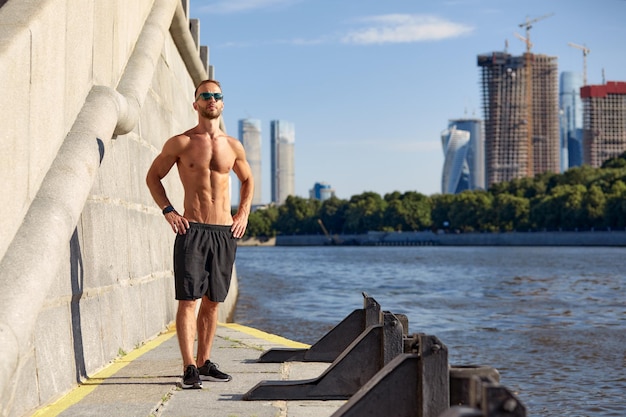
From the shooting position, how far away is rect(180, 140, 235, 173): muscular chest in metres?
6.30

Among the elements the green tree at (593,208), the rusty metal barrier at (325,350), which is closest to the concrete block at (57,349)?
the rusty metal barrier at (325,350)

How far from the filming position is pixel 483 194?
161250 mm

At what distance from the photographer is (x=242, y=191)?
6887 millimetres

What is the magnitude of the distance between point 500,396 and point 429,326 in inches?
618

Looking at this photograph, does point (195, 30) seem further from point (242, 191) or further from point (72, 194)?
point (72, 194)

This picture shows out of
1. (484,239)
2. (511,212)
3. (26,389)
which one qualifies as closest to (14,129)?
(26,389)

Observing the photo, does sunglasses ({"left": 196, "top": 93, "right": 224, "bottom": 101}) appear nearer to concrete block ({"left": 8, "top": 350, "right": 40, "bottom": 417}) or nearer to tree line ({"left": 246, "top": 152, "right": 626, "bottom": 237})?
concrete block ({"left": 8, "top": 350, "right": 40, "bottom": 417})

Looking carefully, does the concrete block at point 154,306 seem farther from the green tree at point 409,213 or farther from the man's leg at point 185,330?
the green tree at point 409,213

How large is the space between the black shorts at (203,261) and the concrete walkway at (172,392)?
2.13 ft

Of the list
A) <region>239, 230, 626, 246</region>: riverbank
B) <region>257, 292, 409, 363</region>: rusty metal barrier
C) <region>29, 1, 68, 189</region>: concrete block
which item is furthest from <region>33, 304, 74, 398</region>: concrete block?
<region>239, 230, 626, 246</region>: riverbank

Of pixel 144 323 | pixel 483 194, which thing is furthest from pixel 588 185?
pixel 144 323

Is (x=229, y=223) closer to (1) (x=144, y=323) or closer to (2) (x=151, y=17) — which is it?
(1) (x=144, y=323)

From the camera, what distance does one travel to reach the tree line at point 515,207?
128750 millimetres

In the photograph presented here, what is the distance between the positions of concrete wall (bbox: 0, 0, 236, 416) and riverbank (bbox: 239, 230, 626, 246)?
12221 centimetres
